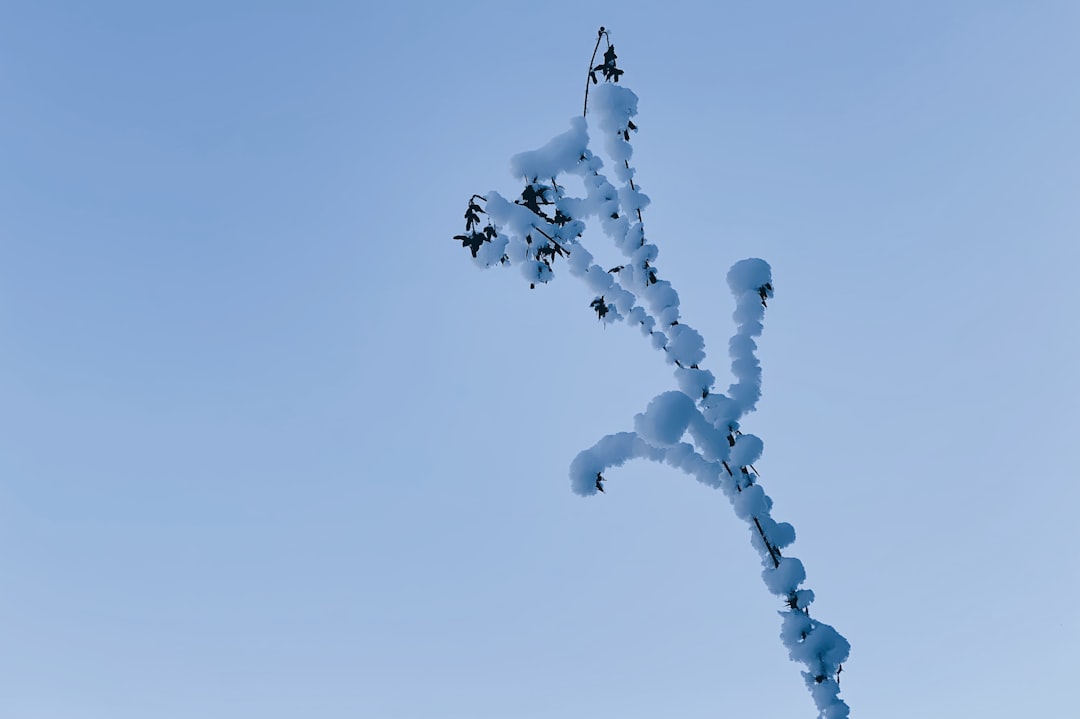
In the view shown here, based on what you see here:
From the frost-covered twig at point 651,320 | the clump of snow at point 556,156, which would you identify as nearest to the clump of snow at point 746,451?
the frost-covered twig at point 651,320

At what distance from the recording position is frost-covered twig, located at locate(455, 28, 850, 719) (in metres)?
3.70

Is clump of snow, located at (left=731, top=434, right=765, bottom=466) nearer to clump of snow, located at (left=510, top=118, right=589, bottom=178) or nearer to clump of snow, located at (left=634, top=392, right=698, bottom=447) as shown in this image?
clump of snow, located at (left=634, top=392, right=698, bottom=447)

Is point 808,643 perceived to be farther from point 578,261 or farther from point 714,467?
point 578,261

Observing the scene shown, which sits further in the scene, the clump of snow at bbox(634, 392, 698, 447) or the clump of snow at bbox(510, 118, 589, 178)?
the clump of snow at bbox(510, 118, 589, 178)

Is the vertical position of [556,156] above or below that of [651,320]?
above

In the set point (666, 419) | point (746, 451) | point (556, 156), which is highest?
point (556, 156)

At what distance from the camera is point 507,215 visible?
4.46 m

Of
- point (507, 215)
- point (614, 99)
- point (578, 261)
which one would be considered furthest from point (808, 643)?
point (614, 99)

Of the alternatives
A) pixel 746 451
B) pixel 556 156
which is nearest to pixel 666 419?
pixel 746 451

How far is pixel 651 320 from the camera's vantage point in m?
4.22

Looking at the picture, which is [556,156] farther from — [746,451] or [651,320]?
[746,451]

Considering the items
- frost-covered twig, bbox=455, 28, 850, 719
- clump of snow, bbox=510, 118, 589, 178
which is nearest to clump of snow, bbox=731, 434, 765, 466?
frost-covered twig, bbox=455, 28, 850, 719

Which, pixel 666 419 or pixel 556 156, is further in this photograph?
pixel 556 156

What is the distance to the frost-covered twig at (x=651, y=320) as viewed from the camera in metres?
3.70
